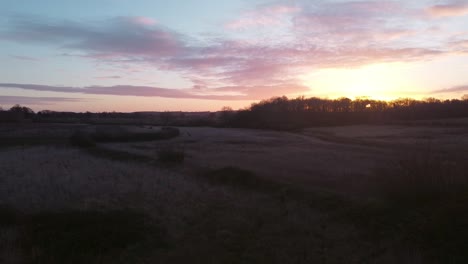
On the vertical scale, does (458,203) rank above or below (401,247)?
above

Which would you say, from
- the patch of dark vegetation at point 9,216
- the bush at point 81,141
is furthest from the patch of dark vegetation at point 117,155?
the patch of dark vegetation at point 9,216

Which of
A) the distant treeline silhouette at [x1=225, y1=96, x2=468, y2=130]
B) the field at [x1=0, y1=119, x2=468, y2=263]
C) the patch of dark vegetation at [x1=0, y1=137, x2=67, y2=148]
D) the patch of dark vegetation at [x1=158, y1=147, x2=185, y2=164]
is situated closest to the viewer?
the field at [x1=0, y1=119, x2=468, y2=263]

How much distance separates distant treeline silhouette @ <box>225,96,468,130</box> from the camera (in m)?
98.1

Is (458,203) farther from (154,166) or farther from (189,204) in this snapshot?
(154,166)

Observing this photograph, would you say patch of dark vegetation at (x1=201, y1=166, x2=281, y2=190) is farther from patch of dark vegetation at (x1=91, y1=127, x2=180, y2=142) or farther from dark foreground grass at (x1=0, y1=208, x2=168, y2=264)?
patch of dark vegetation at (x1=91, y1=127, x2=180, y2=142)

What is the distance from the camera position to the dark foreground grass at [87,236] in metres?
10.2

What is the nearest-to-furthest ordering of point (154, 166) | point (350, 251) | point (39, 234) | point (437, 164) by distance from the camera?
point (350, 251) → point (39, 234) → point (437, 164) → point (154, 166)

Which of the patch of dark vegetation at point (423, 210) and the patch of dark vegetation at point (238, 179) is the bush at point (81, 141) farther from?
the patch of dark vegetation at point (423, 210)

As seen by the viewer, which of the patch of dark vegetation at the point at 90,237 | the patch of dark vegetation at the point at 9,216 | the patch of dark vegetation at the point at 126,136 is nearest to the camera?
the patch of dark vegetation at the point at 90,237

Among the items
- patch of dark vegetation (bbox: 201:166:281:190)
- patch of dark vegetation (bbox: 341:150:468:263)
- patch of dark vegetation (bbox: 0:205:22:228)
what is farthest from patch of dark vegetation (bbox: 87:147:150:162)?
patch of dark vegetation (bbox: 341:150:468:263)

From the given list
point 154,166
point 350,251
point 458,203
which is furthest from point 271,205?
point 154,166

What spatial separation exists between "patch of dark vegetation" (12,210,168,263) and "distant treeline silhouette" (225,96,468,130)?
78086mm

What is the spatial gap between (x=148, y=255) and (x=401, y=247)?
668 centimetres

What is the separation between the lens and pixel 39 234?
38.2 feet
